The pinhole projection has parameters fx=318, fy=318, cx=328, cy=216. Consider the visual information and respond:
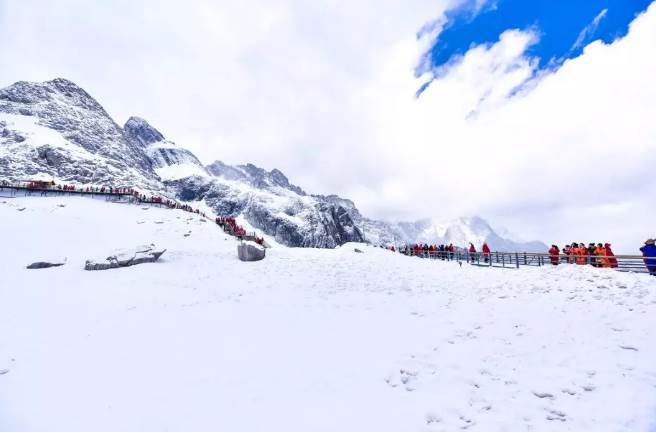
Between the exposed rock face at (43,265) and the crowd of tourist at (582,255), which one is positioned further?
the exposed rock face at (43,265)

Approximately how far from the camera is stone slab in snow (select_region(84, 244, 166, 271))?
20000mm

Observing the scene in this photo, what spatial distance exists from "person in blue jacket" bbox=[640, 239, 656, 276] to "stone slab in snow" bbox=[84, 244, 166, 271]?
29.6 meters

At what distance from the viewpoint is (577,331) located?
33.9ft

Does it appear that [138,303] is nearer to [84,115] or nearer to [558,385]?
[558,385]

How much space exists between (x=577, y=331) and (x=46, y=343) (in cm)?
1716

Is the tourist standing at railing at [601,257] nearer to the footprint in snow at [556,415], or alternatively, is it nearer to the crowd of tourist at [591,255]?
the crowd of tourist at [591,255]

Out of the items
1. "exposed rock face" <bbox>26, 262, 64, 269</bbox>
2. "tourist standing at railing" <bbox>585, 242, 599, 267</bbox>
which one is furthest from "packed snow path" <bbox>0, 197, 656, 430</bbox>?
"tourist standing at railing" <bbox>585, 242, 599, 267</bbox>

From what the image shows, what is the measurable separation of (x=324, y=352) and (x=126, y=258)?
17352 mm

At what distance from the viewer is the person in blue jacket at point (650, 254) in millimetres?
16641

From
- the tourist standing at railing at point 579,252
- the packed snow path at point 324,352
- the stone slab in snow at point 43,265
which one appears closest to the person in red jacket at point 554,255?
the tourist standing at railing at point 579,252

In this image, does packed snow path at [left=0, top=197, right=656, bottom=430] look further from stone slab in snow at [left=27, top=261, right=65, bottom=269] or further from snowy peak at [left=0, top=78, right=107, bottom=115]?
snowy peak at [left=0, top=78, right=107, bottom=115]

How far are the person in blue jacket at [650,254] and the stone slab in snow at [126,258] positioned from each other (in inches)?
1164

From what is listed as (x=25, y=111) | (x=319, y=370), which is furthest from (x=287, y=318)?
(x=25, y=111)

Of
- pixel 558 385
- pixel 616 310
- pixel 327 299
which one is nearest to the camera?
pixel 558 385
